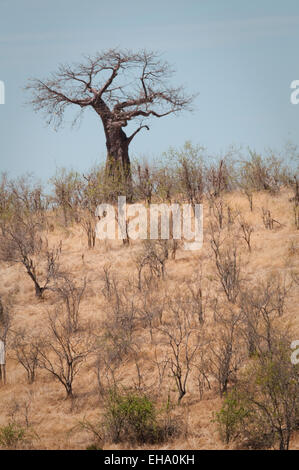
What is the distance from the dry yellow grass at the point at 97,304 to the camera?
7664 mm

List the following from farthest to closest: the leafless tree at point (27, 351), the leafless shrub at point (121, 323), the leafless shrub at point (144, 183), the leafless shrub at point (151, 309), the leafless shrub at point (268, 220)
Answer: the leafless shrub at point (144, 183), the leafless shrub at point (268, 220), the leafless shrub at point (151, 309), the leafless shrub at point (121, 323), the leafless tree at point (27, 351)

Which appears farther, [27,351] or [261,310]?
[27,351]

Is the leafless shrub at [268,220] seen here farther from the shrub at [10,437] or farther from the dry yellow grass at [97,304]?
the shrub at [10,437]

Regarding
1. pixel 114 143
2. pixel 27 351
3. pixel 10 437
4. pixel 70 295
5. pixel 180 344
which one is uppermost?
pixel 114 143

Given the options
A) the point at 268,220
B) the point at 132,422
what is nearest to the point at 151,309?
the point at 132,422

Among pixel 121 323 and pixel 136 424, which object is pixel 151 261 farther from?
pixel 136 424

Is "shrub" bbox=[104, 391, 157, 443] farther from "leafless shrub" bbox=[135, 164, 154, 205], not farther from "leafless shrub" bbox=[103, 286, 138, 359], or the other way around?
"leafless shrub" bbox=[135, 164, 154, 205]

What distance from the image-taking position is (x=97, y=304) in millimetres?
11898

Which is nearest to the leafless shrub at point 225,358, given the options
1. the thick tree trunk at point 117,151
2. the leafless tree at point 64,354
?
the leafless tree at point 64,354

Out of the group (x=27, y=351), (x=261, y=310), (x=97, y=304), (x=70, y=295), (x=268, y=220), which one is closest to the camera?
(x=261, y=310)

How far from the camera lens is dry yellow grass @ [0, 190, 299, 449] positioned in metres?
7.66

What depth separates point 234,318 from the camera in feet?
31.6
